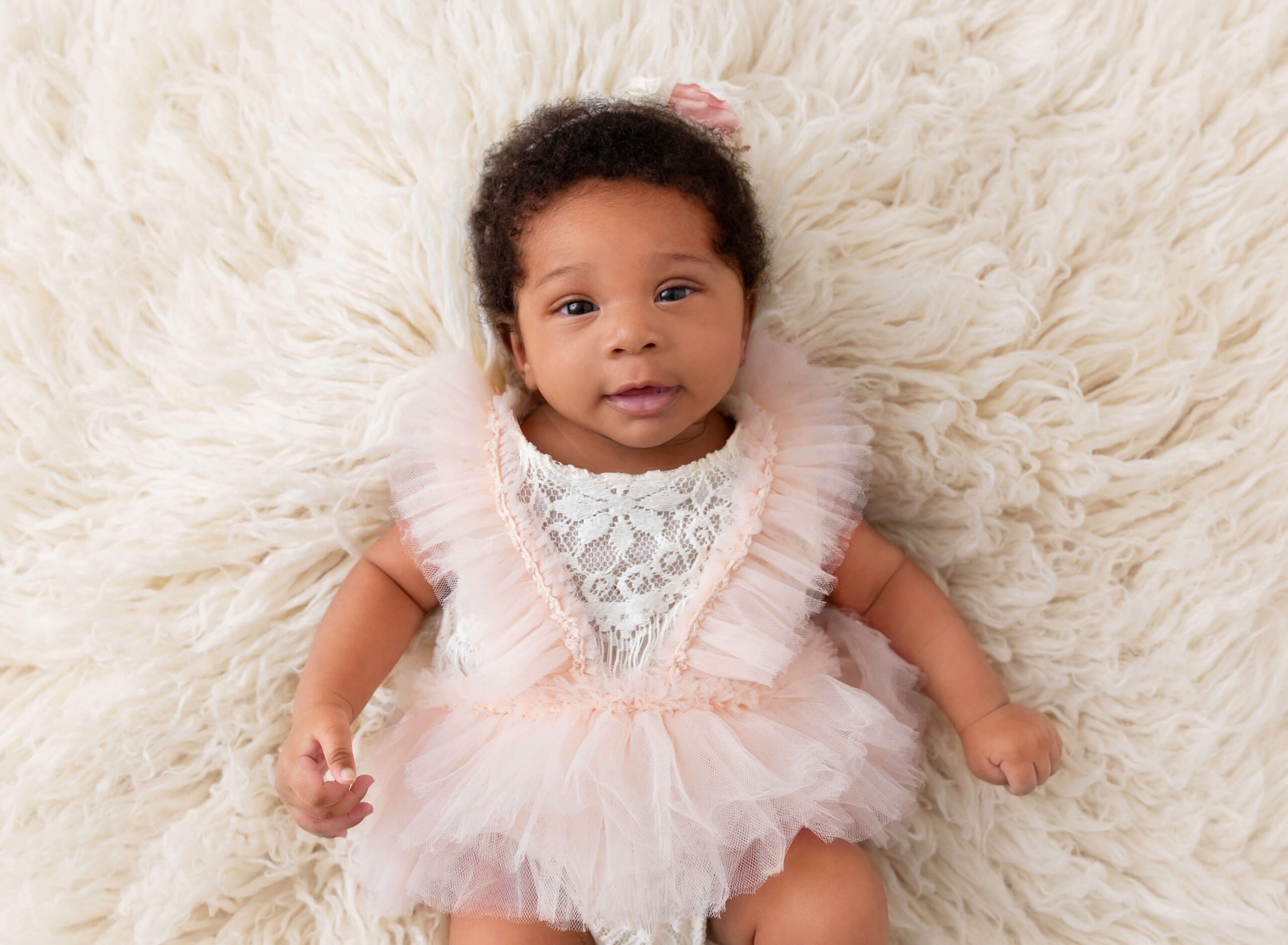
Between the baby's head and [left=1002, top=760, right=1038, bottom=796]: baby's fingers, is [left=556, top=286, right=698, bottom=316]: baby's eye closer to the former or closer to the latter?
the baby's head

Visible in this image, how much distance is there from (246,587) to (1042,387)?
864 mm

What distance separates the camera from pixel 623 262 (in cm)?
105

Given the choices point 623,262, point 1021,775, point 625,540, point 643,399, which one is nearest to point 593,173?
point 623,262

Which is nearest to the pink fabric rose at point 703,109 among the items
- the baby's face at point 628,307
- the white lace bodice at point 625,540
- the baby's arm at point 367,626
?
the baby's face at point 628,307

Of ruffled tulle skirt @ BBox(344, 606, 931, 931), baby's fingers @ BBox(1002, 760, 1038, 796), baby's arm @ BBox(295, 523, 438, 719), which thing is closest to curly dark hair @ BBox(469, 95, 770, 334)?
baby's arm @ BBox(295, 523, 438, 719)

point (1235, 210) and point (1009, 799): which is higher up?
point (1235, 210)

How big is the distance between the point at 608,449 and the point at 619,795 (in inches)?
13.5

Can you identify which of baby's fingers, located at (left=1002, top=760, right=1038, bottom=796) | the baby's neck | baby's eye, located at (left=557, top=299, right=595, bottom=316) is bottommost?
baby's fingers, located at (left=1002, top=760, right=1038, bottom=796)

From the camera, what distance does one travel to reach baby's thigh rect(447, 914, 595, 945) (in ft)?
3.48

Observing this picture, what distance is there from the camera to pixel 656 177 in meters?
1.07

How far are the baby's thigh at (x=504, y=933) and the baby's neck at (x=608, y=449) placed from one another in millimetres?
440

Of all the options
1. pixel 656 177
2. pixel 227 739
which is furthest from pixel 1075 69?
pixel 227 739

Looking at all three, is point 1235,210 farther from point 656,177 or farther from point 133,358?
point 133,358

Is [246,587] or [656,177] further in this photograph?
[246,587]
